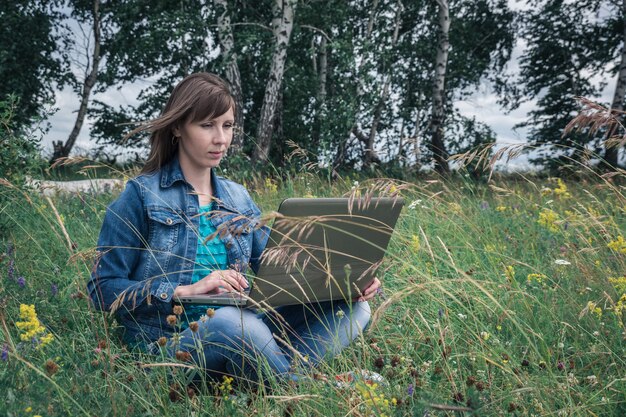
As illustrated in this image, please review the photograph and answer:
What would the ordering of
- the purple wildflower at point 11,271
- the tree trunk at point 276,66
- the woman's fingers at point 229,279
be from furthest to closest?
the tree trunk at point 276,66, the purple wildflower at point 11,271, the woman's fingers at point 229,279

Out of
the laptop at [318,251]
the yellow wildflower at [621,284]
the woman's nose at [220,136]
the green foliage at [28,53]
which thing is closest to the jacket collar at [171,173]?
the woman's nose at [220,136]

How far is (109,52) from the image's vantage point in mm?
18328

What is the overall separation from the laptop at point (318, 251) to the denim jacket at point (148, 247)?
0.69 ft

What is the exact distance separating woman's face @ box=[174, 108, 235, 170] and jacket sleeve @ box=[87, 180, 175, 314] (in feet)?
0.88

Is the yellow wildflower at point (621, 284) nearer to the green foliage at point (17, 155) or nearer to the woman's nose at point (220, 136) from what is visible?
the woman's nose at point (220, 136)

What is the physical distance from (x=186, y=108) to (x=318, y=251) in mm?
846

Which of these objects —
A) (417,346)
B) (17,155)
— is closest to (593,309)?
(417,346)

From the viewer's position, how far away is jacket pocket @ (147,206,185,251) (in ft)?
8.53

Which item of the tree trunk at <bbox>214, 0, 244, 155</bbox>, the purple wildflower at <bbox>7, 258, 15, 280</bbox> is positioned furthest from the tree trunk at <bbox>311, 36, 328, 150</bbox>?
the purple wildflower at <bbox>7, 258, 15, 280</bbox>

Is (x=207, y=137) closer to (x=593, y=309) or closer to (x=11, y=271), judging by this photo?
(x=11, y=271)

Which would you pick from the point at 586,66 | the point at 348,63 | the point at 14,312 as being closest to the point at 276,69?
the point at 348,63

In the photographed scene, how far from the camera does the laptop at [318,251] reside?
2.03 meters

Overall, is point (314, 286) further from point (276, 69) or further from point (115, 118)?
point (115, 118)

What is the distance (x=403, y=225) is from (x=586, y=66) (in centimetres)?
1540
